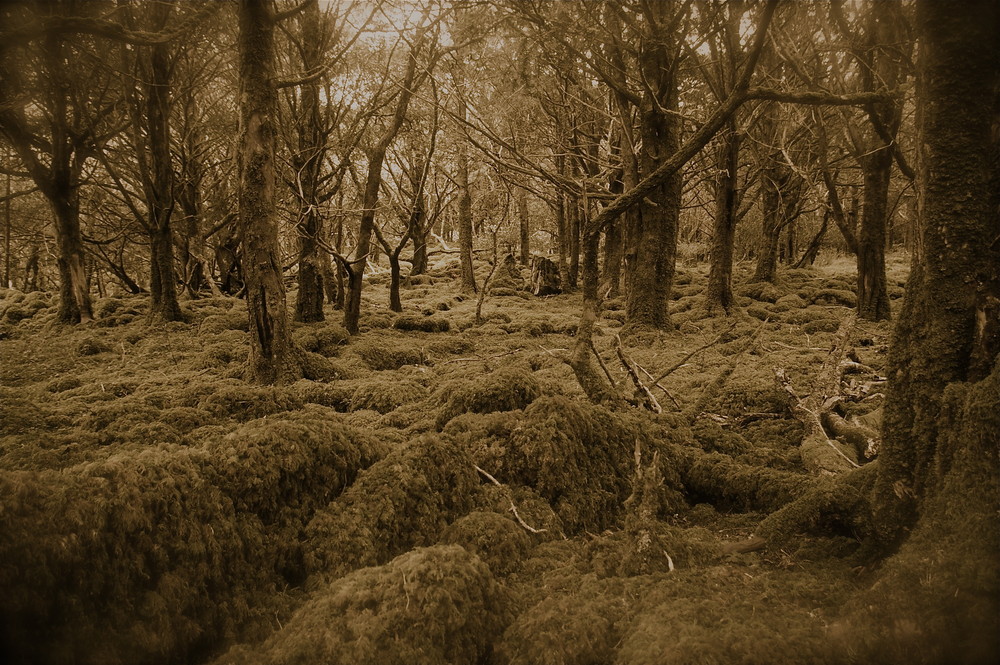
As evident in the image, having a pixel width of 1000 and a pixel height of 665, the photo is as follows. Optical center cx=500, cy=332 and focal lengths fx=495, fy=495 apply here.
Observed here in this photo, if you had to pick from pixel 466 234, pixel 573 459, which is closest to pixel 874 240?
pixel 573 459

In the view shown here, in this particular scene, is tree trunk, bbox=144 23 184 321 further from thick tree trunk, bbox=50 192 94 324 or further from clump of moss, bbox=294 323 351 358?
clump of moss, bbox=294 323 351 358

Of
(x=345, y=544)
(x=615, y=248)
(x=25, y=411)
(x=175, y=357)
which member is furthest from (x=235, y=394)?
(x=615, y=248)

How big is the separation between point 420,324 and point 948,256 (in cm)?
1066

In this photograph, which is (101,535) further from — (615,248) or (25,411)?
(615,248)

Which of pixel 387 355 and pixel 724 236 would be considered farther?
pixel 724 236

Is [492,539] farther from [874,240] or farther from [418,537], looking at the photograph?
[874,240]

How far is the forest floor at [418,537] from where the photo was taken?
1499 millimetres

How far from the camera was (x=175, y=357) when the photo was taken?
8.46 metres

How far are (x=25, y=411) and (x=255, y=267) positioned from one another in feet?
8.74

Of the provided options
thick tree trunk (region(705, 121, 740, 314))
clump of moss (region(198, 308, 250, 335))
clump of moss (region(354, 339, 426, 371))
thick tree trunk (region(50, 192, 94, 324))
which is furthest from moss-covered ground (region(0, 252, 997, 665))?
thick tree trunk (region(50, 192, 94, 324))

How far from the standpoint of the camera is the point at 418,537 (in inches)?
89.1

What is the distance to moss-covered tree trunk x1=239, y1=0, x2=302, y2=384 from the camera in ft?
19.5

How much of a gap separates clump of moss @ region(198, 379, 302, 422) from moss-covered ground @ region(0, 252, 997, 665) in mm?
26

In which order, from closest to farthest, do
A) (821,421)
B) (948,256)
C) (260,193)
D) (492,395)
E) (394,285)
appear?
(948,256), (492,395), (821,421), (260,193), (394,285)
